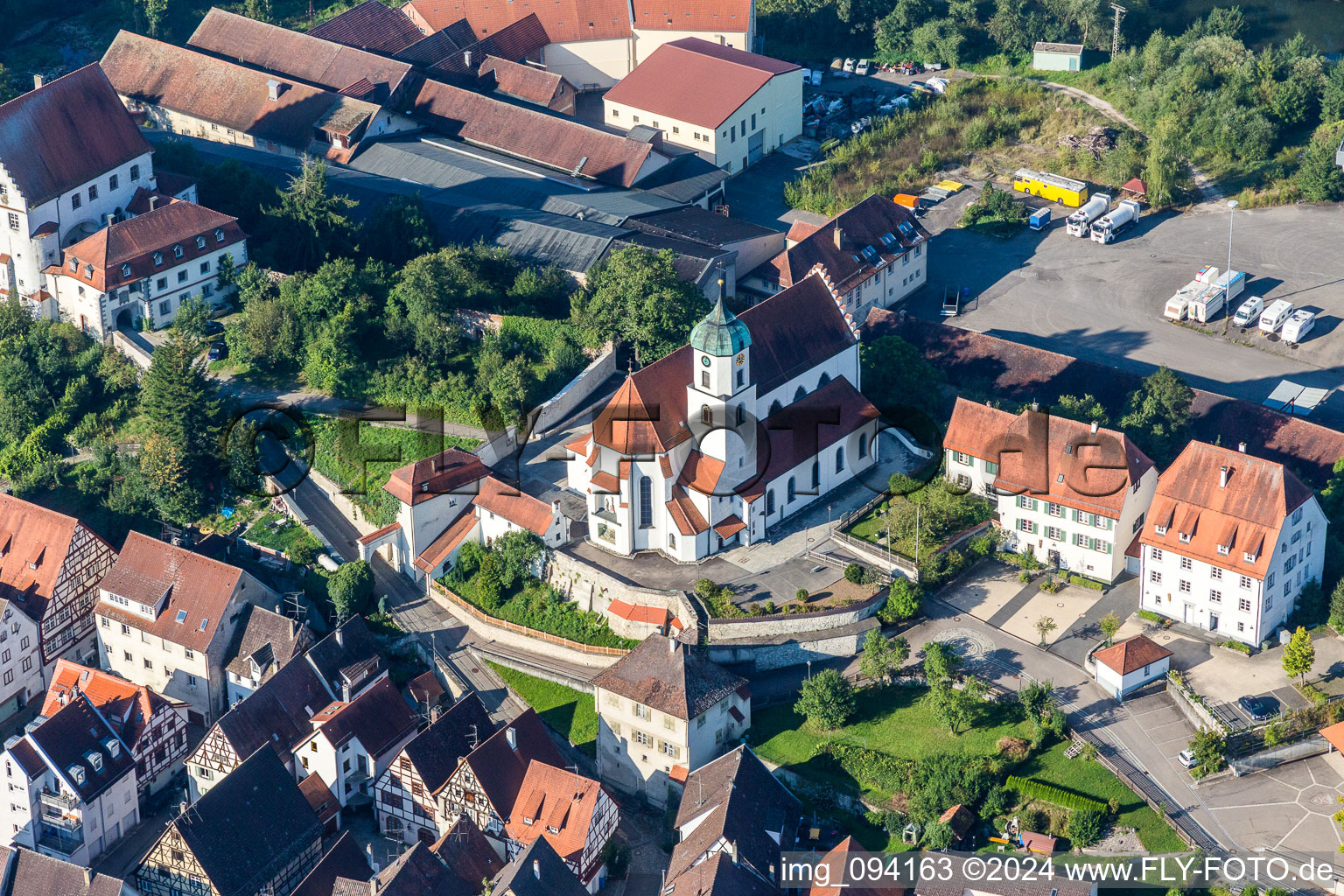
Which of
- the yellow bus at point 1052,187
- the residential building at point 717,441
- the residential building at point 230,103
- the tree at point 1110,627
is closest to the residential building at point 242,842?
the residential building at point 717,441

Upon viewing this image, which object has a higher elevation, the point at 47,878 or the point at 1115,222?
the point at 1115,222

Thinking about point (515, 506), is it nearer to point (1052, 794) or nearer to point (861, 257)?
point (861, 257)

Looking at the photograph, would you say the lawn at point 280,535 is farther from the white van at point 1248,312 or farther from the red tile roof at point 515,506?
the white van at point 1248,312

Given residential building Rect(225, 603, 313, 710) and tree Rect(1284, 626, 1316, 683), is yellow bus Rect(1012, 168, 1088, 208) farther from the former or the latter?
residential building Rect(225, 603, 313, 710)

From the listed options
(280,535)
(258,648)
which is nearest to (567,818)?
(258,648)

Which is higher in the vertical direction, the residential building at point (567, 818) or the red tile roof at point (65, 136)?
the red tile roof at point (65, 136)

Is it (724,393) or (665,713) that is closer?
(665,713)

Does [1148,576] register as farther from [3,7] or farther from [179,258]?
[3,7]
